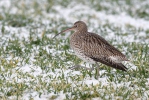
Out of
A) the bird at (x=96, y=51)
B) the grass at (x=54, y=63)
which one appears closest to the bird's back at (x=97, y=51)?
the bird at (x=96, y=51)

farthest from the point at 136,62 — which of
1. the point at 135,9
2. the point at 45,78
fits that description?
the point at 135,9

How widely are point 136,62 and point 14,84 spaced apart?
2.53 metres

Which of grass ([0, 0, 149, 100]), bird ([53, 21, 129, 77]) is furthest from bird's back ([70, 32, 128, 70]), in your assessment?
grass ([0, 0, 149, 100])

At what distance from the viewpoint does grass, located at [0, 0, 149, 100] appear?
235 inches

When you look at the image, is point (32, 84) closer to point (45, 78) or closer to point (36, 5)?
point (45, 78)

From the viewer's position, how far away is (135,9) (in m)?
14.9

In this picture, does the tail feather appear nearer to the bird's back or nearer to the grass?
the bird's back

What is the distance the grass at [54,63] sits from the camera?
596cm

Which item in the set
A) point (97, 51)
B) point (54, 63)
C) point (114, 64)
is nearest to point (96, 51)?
point (97, 51)

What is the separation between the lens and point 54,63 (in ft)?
24.0

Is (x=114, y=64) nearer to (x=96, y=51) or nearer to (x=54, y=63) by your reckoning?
(x=96, y=51)

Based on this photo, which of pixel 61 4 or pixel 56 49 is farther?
pixel 61 4

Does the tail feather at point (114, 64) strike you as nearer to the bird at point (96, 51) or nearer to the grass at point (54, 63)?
the bird at point (96, 51)

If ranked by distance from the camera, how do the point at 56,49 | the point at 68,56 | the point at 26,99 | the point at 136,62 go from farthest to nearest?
the point at 56,49 < the point at 68,56 < the point at 136,62 < the point at 26,99
